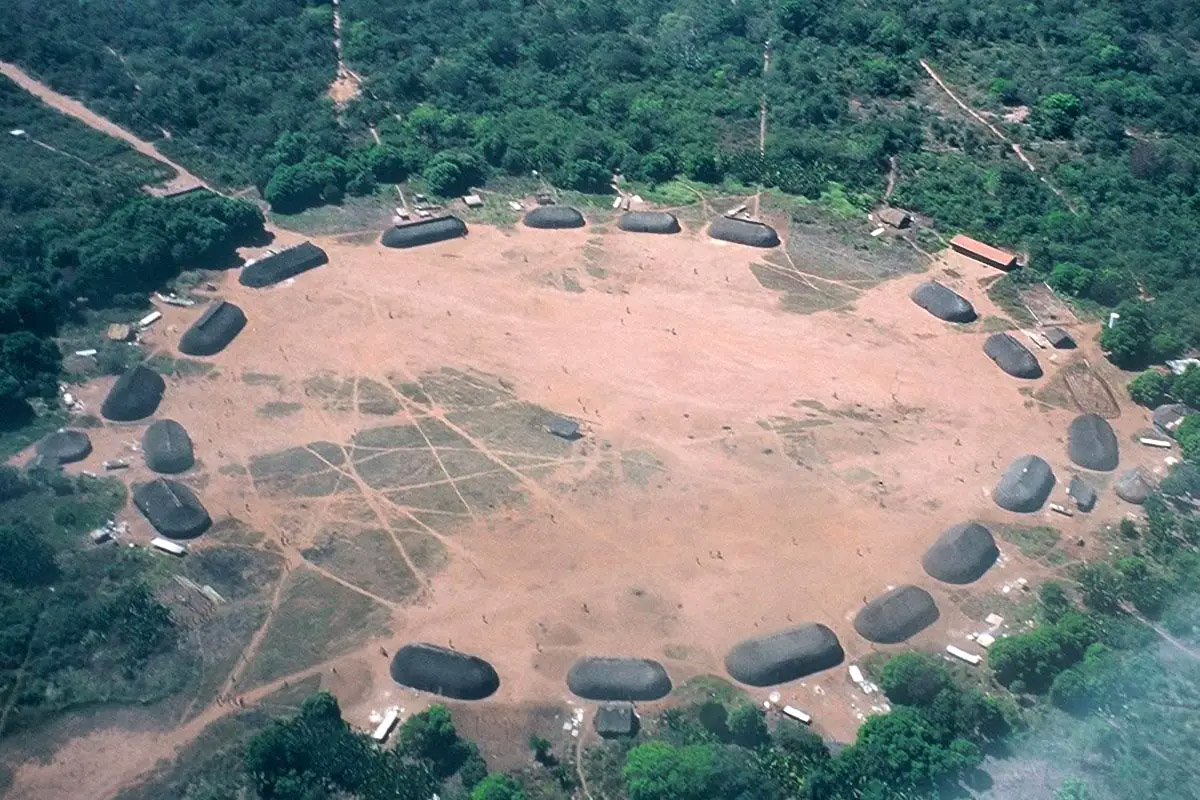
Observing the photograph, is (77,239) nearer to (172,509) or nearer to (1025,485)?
(172,509)

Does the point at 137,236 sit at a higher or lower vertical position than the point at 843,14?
lower

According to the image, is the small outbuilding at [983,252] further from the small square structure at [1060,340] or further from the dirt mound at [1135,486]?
the dirt mound at [1135,486]

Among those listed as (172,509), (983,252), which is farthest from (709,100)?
(172,509)

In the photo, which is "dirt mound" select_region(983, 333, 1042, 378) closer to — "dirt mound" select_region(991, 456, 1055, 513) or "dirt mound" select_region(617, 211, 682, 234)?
"dirt mound" select_region(991, 456, 1055, 513)

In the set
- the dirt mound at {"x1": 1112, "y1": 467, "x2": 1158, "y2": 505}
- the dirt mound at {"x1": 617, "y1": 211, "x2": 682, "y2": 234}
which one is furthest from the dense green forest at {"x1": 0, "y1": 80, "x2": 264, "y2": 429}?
the dirt mound at {"x1": 1112, "y1": 467, "x2": 1158, "y2": 505}

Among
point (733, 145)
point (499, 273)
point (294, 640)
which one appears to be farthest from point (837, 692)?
point (733, 145)

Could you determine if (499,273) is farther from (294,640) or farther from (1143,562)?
(1143,562)
